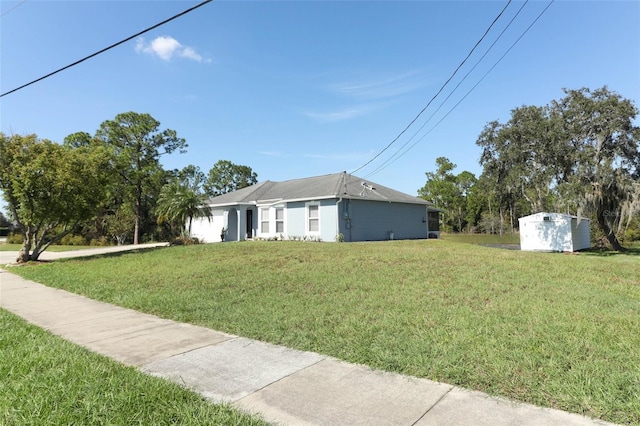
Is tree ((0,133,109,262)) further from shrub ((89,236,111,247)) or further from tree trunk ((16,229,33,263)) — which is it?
shrub ((89,236,111,247))

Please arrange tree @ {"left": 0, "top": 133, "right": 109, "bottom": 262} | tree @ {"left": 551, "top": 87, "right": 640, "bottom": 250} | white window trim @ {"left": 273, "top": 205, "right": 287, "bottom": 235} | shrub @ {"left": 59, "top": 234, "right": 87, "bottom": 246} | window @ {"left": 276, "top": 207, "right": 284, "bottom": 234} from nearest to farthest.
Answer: tree @ {"left": 0, "top": 133, "right": 109, "bottom": 262}, tree @ {"left": 551, "top": 87, "right": 640, "bottom": 250}, white window trim @ {"left": 273, "top": 205, "right": 287, "bottom": 235}, window @ {"left": 276, "top": 207, "right": 284, "bottom": 234}, shrub @ {"left": 59, "top": 234, "right": 87, "bottom": 246}

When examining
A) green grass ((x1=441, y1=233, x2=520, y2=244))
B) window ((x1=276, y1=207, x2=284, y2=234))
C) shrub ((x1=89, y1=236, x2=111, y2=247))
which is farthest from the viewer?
shrub ((x1=89, y1=236, x2=111, y2=247))

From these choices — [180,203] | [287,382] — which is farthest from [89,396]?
[180,203]

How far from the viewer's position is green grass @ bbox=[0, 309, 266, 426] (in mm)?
2719

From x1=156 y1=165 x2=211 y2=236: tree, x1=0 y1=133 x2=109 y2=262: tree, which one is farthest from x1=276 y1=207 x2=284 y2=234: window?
x1=0 y1=133 x2=109 y2=262: tree

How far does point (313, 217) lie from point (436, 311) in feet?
46.0

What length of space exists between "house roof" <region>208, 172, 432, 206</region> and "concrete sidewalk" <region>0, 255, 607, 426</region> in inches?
539

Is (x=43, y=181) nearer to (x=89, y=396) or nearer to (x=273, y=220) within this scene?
(x=273, y=220)

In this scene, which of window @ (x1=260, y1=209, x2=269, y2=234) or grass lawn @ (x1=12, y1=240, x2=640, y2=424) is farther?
window @ (x1=260, y1=209, x2=269, y2=234)

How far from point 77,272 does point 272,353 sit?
10.3m

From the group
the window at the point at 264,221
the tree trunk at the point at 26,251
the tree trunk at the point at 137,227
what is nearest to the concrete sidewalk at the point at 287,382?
the tree trunk at the point at 26,251

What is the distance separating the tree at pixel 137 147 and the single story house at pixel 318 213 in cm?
1074

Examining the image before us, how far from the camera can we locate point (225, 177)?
5447 centimetres

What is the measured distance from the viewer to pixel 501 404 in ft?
9.59
